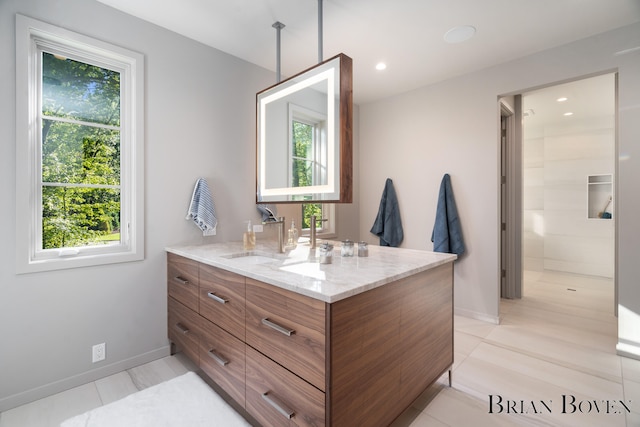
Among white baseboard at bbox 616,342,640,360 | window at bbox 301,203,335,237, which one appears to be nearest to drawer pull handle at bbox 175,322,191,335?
window at bbox 301,203,335,237

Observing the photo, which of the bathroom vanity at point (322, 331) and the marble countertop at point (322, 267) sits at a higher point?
the marble countertop at point (322, 267)

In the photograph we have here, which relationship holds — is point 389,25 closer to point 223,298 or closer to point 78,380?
point 223,298

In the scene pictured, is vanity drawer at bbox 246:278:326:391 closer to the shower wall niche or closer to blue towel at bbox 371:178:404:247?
blue towel at bbox 371:178:404:247

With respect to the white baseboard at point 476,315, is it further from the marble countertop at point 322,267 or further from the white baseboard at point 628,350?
the marble countertop at point 322,267

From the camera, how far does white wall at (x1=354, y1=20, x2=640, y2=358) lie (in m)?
2.20

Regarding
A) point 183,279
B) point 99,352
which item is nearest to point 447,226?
point 183,279

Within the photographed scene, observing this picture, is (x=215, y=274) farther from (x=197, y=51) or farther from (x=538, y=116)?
(x=538, y=116)

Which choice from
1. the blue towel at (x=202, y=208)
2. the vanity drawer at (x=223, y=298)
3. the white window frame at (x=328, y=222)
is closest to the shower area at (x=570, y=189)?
the white window frame at (x=328, y=222)

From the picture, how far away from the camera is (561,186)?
198 inches

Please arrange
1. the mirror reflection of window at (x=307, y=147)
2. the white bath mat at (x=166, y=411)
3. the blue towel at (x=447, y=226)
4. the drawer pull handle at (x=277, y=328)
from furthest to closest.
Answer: the blue towel at (x=447, y=226), the mirror reflection of window at (x=307, y=147), the white bath mat at (x=166, y=411), the drawer pull handle at (x=277, y=328)

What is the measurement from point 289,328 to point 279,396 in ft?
1.06

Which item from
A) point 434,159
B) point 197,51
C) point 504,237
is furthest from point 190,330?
point 504,237

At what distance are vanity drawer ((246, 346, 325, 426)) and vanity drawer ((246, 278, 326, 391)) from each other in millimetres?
42

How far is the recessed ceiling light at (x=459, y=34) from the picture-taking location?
7.13 feet
